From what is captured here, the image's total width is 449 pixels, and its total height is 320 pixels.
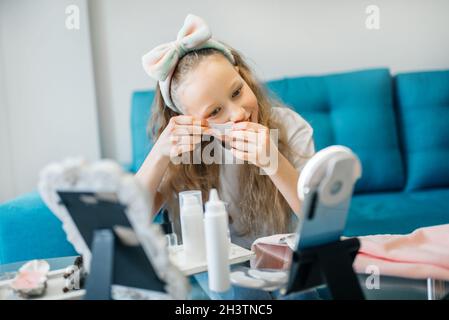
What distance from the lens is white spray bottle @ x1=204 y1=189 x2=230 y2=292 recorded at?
53 centimetres

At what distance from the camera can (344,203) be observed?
0.47 meters

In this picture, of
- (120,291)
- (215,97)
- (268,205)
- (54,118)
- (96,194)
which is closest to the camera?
(96,194)

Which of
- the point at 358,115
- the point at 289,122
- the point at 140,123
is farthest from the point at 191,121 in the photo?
the point at 358,115

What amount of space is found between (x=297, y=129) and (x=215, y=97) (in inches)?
12.9

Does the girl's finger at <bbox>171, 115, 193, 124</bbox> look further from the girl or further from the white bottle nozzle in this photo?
the white bottle nozzle

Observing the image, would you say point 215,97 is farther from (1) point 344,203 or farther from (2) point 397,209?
(2) point 397,209

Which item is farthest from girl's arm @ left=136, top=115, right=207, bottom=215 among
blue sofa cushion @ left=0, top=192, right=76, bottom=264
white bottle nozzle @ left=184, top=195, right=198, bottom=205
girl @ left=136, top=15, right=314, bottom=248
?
blue sofa cushion @ left=0, top=192, right=76, bottom=264

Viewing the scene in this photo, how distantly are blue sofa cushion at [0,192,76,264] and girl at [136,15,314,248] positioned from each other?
42 centimetres

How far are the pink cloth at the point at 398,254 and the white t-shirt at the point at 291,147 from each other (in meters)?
0.30

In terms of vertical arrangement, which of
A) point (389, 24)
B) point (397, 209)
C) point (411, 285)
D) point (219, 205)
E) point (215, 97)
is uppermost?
point (389, 24)

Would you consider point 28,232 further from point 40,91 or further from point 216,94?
point 40,91

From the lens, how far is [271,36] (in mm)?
1818

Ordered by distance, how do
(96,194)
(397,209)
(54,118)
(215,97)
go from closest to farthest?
1. (96,194)
2. (215,97)
3. (397,209)
4. (54,118)
